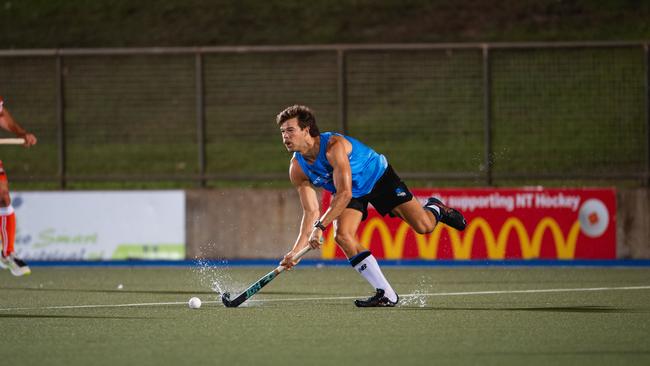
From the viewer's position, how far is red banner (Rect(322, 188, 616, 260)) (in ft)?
46.3

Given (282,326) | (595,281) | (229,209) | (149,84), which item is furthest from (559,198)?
(149,84)

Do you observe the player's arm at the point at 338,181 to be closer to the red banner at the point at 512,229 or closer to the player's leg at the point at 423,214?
the player's leg at the point at 423,214

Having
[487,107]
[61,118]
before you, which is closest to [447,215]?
[487,107]

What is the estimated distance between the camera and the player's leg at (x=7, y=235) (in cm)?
1071

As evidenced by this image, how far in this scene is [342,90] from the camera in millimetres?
15398

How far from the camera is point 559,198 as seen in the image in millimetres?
14180

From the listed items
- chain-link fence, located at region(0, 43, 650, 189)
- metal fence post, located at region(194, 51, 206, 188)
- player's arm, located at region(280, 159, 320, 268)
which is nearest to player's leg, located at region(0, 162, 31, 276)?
player's arm, located at region(280, 159, 320, 268)

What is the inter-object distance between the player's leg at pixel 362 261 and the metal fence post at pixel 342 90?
6.06 m

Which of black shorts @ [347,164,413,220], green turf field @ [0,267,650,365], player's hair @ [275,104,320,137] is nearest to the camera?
green turf field @ [0,267,650,365]

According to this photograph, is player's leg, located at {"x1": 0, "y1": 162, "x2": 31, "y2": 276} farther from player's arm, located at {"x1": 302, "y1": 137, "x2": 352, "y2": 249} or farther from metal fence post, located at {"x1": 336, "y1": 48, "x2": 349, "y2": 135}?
metal fence post, located at {"x1": 336, "y1": 48, "x2": 349, "y2": 135}

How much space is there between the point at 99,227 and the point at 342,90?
337cm

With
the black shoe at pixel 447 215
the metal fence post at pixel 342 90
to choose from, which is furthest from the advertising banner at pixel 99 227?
the black shoe at pixel 447 215

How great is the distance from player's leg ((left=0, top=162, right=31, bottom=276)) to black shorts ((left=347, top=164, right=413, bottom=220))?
3.15 metres

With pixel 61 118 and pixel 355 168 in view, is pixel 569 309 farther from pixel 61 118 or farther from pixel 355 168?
pixel 61 118
